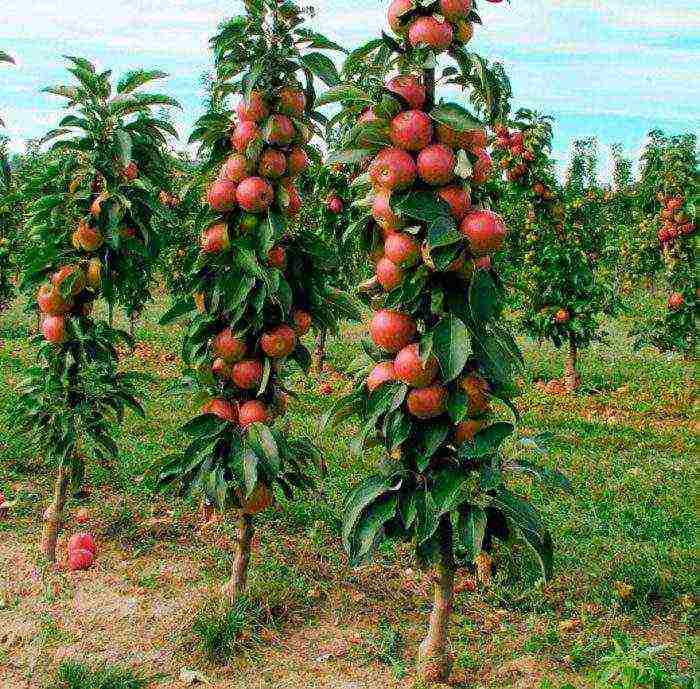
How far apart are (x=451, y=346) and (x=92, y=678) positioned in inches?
83.9

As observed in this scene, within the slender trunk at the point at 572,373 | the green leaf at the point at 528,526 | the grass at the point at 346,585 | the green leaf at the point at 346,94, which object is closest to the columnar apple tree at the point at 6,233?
the grass at the point at 346,585

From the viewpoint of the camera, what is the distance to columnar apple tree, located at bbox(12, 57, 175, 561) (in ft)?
11.9

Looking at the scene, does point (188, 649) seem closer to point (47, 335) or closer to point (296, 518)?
point (296, 518)

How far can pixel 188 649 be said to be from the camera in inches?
137

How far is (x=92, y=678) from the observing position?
3.19 meters

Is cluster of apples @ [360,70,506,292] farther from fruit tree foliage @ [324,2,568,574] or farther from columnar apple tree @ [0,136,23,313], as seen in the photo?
columnar apple tree @ [0,136,23,313]

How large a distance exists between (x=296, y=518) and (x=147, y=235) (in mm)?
2080

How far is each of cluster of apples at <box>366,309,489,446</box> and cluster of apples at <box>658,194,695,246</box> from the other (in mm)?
6177

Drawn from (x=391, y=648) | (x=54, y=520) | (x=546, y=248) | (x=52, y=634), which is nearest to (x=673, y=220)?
(x=546, y=248)

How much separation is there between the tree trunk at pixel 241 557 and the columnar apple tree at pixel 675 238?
5.79 m

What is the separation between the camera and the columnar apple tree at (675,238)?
Answer: 7.99m

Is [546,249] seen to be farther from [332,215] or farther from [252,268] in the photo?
[252,268]

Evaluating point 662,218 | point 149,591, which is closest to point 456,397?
point 149,591

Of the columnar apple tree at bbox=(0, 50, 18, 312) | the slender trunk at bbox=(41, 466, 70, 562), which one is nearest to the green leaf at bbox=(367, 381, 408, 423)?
the slender trunk at bbox=(41, 466, 70, 562)
